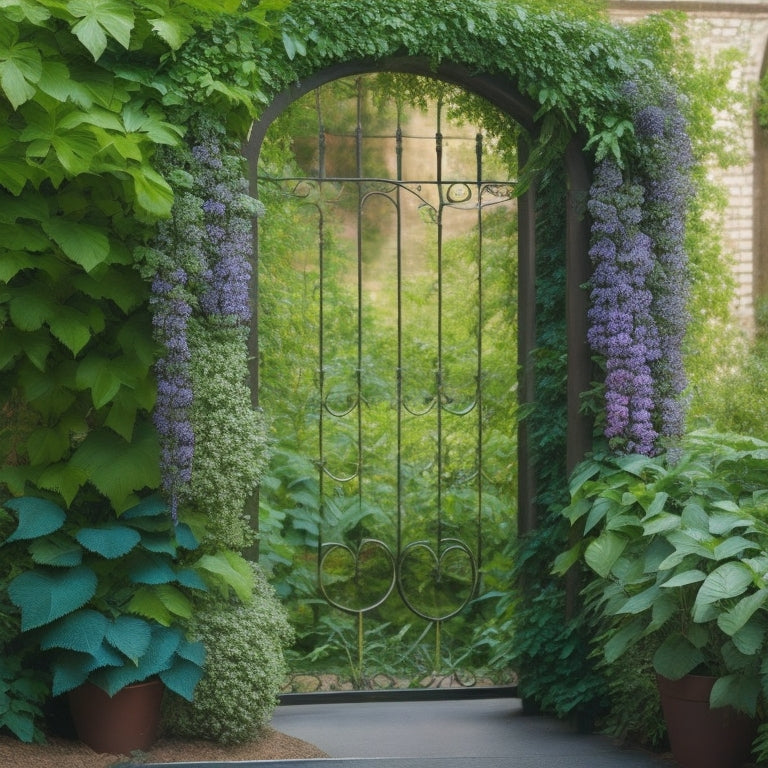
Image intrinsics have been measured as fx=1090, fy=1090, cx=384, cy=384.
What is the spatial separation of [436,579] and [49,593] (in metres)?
1.99

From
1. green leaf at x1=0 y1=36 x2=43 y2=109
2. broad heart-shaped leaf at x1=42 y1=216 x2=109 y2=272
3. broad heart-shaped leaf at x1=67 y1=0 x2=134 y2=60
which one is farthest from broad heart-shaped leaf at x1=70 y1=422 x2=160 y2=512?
broad heart-shaped leaf at x1=67 y1=0 x2=134 y2=60

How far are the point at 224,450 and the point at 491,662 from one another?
158 centimetres

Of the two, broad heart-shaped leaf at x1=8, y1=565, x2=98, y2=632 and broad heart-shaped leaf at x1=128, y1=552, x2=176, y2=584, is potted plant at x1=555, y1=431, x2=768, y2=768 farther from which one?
broad heart-shaped leaf at x1=8, y1=565, x2=98, y2=632

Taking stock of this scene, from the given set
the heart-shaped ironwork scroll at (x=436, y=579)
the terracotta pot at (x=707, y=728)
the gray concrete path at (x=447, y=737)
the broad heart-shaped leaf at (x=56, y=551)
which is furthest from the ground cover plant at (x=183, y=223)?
the heart-shaped ironwork scroll at (x=436, y=579)

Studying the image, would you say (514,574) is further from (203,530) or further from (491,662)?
(203,530)

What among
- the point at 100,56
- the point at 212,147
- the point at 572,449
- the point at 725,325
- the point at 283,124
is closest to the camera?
the point at 100,56

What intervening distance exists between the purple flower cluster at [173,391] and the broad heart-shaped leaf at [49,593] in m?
0.36

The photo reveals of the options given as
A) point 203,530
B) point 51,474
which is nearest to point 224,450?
point 203,530

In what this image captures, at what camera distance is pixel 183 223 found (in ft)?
11.9

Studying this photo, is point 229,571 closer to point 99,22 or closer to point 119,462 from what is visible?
point 119,462

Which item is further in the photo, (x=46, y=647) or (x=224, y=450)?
(x=224, y=450)

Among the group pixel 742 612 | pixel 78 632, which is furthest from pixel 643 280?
pixel 78 632

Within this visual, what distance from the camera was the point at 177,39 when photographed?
344 centimetres

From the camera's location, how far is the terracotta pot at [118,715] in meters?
3.54
